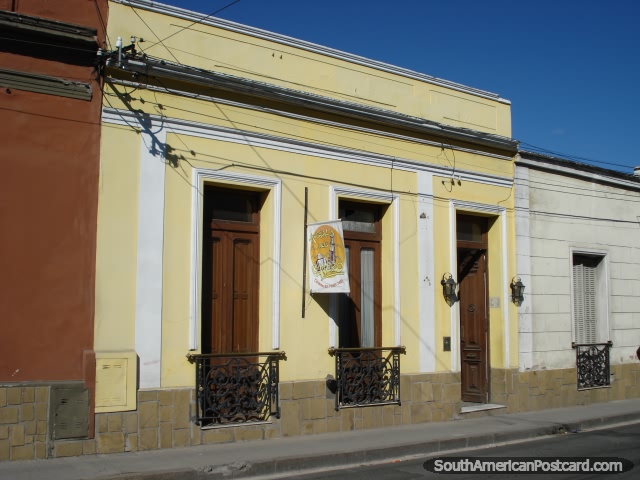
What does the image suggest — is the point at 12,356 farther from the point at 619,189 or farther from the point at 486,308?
the point at 619,189

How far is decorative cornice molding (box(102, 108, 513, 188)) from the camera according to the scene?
10.2 m

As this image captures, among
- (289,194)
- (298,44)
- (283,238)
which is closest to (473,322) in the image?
(283,238)

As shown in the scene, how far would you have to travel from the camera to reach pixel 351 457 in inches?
392

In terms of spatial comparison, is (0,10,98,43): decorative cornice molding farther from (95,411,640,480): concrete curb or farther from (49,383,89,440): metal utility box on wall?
→ (95,411,640,480): concrete curb

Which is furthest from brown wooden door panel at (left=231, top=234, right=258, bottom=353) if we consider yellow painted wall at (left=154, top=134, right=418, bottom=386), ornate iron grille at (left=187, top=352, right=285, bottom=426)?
ornate iron grille at (left=187, top=352, right=285, bottom=426)

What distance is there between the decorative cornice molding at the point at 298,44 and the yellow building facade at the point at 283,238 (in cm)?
3

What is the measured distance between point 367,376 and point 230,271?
298 centimetres

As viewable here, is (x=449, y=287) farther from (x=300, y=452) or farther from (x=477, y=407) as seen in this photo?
(x=300, y=452)

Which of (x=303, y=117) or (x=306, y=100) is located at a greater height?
(x=306, y=100)

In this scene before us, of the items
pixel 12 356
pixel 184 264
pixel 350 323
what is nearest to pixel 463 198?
pixel 350 323

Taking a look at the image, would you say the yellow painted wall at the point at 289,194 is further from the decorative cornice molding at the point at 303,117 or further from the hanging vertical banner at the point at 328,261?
the hanging vertical banner at the point at 328,261

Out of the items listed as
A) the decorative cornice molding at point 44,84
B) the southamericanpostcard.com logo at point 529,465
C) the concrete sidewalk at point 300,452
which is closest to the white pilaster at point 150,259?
the decorative cornice molding at point 44,84

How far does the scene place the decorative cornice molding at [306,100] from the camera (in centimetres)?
1035

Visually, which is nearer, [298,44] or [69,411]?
[69,411]
